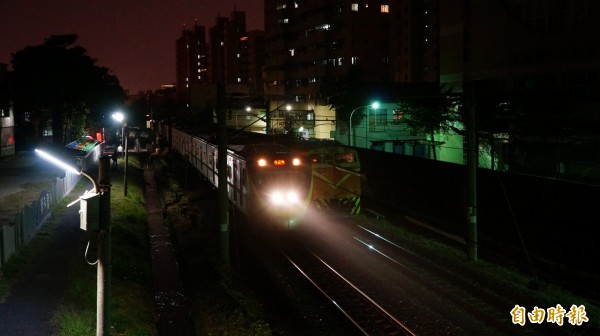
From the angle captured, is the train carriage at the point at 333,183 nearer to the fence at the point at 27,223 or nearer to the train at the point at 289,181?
the train at the point at 289,181

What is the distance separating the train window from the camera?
2178cm

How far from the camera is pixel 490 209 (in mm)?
18719

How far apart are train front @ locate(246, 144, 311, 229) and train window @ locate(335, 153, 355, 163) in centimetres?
351

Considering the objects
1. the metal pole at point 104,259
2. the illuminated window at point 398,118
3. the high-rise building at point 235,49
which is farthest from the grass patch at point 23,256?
the high-rise building at point 235,49

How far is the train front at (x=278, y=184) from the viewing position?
17.6 meters

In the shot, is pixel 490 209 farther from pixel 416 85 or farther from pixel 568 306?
pixel 416 85

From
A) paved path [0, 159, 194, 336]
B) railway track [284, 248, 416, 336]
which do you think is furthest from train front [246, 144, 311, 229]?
paved path [0, 159, 194, 336]

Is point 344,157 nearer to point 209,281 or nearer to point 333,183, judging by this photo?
point 333,183

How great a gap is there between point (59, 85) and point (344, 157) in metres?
25.2

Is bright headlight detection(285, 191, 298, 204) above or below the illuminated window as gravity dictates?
below

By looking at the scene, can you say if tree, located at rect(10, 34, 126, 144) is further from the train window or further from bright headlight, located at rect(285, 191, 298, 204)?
bright headlight, located at rect(285, 191, 298, 204)

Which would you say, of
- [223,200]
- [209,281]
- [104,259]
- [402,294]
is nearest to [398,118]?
[223,200]

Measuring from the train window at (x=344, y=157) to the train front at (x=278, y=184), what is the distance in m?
3.51

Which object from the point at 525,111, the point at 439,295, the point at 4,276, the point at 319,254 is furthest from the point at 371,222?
the point at 4,276
